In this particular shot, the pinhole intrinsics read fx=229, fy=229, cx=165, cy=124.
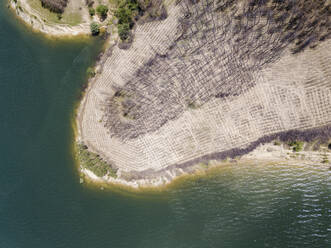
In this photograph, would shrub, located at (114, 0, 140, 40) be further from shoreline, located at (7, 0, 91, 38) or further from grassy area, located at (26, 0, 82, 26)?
grassy area, located at (26, 0, 82, 26)

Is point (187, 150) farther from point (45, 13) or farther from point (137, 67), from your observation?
point (45, 13)

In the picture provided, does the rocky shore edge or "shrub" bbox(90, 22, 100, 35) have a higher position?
"shrub" bbox(90, 22, 100, 35)

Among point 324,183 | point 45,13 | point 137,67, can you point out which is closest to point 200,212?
point 324,183

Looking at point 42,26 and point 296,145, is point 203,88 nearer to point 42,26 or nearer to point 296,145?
point 296,145

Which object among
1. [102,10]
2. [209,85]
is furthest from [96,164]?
[102,10]

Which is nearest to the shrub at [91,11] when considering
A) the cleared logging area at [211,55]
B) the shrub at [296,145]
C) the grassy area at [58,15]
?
the grassy area at [58,15]

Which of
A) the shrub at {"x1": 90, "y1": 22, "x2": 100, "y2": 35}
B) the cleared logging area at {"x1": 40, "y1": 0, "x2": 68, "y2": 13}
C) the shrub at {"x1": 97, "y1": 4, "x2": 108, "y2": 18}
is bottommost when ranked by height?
the shrub at {"x1": 90, "y1": 22, "x2": 100, "y2": 35}

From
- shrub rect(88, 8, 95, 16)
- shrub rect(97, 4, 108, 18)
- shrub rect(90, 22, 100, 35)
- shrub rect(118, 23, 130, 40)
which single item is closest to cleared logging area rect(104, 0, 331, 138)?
shrub rect(118, 23, 130, 40)
